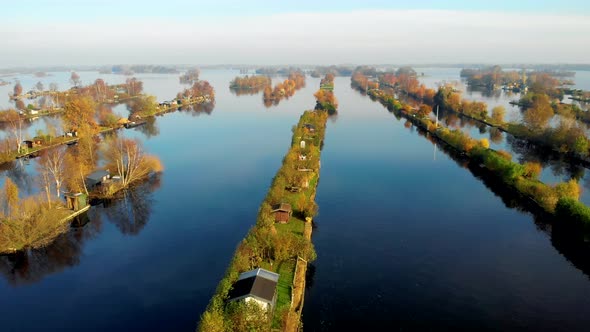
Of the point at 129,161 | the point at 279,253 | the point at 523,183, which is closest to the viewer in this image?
the point at 279,253

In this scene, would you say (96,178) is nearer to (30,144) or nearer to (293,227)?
(293,227)

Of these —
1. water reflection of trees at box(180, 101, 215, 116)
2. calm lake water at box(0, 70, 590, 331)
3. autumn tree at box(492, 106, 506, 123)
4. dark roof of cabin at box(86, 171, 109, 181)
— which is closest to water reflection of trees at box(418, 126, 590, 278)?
calm lake water at box(0, 70, 590, 331)

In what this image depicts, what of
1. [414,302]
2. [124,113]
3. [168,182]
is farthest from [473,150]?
[124,113]

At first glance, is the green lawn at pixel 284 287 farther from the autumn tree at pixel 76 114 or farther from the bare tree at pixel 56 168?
the autumn tree at pixel 76 114

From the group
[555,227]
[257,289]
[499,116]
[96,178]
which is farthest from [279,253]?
[499,116]

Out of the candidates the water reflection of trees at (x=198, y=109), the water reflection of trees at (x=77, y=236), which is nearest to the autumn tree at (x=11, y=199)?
the water reflection of trees at (x=77, y=236)

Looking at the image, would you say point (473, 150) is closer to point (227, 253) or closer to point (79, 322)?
point (227, 253)
